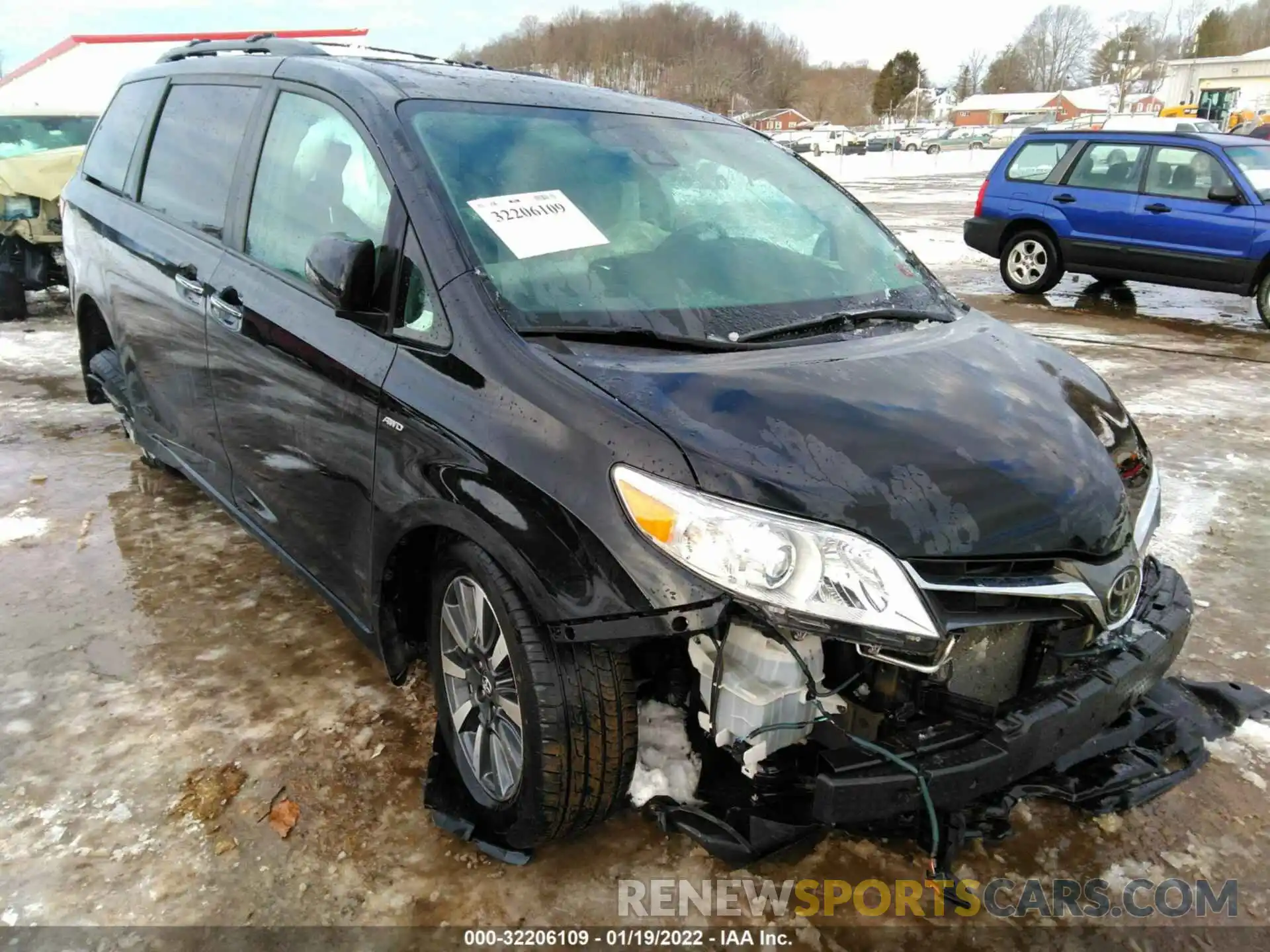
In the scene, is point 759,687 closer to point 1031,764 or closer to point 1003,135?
point 1031,764

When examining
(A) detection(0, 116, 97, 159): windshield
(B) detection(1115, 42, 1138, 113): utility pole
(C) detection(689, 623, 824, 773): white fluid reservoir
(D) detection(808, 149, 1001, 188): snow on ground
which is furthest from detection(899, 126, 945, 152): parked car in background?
(C) detection(689, 623, 824, 773): white fluid reservoir

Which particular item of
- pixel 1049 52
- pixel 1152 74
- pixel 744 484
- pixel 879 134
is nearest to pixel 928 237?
pixel 744 484

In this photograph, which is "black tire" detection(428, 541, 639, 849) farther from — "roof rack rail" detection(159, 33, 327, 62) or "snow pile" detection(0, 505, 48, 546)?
"snow pile" detection(0, 505, 48, 546)

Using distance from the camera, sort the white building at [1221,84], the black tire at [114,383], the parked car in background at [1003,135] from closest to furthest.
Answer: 1. the black tire at [114,383]
2. the white building at [1221,84]
3. the parked car in background at [1003,135]

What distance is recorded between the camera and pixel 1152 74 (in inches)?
3519

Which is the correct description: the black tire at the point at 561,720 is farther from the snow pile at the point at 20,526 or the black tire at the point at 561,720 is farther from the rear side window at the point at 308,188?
the snow pile at the point at 20,526

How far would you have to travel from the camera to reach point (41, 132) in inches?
381

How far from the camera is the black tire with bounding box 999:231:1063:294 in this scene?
10086 mm

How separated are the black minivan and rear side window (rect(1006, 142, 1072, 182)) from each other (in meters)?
8.18

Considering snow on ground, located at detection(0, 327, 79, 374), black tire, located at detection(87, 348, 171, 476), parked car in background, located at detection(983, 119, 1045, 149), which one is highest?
parked car in background, located at detection(983, 119, 1045, 149)

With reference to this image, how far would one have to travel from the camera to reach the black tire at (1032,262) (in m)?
10.1

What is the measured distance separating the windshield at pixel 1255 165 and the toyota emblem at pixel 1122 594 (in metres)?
8.34

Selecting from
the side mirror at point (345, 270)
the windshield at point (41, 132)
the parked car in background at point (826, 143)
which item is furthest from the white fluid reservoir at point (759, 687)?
the parked car in background at point (826, 143)

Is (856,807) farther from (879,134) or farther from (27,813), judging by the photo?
(879,134)
